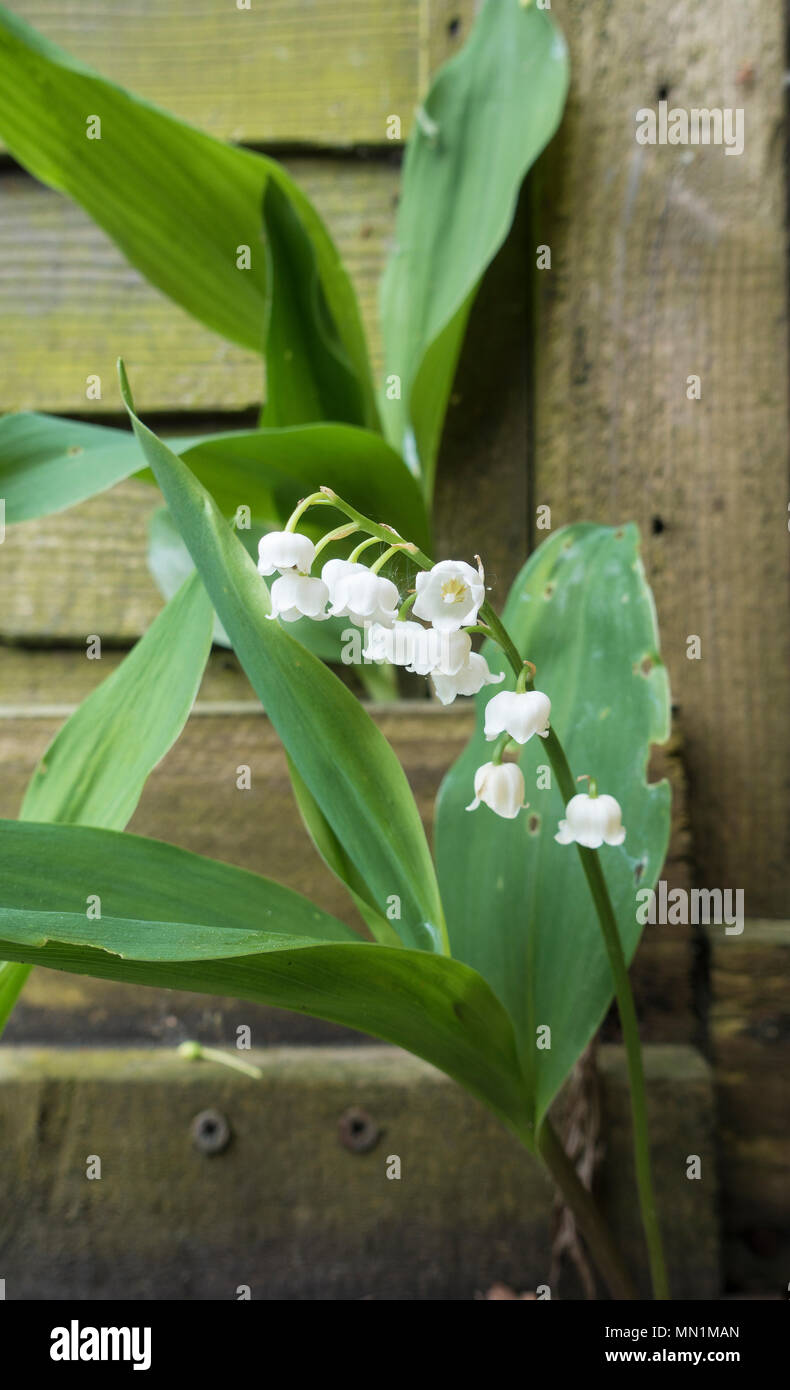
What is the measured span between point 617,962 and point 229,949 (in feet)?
A: 0.77

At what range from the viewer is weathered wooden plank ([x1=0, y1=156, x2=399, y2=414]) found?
3.18ft

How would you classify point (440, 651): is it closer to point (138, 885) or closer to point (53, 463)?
point (138, 885)

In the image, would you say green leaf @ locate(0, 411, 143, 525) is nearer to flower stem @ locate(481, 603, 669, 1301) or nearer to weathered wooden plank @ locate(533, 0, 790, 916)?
flower stem @ locate(481, 603, 669, 1301)

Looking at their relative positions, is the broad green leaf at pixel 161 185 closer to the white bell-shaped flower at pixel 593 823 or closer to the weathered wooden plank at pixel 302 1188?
the white bell-shaped flower at pixel 593 823

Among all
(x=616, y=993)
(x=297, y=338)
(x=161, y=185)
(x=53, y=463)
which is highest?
(x=161, y=185)

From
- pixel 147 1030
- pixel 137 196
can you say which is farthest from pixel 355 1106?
pixel 137 196

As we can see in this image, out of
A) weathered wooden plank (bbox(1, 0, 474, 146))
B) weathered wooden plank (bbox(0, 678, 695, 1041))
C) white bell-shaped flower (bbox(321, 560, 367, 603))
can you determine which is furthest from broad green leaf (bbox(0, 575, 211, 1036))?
weathered wooden plank (bbox(1, 0, 474, 146))

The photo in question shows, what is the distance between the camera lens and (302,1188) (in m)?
0.76

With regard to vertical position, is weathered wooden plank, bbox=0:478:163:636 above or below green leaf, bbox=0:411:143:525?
above

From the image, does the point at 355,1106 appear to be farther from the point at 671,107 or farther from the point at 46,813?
the point at 671,107

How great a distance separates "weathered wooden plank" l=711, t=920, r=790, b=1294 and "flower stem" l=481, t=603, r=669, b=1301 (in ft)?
0.77

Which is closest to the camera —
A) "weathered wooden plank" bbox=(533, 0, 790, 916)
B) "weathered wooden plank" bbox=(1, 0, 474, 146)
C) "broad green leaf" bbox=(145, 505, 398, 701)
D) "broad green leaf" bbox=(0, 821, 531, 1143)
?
"broad green leaf" bbox=(0, 821, 531, 1143)

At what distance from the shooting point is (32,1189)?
0.77 m

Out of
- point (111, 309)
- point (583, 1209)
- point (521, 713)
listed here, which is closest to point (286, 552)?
point (521, 713)
